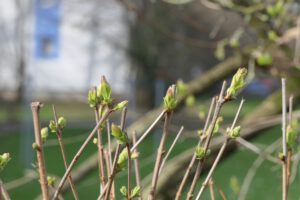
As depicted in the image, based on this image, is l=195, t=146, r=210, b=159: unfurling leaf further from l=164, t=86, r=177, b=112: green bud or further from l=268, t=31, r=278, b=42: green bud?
l=268, t=31, r=278, b=42: green bud

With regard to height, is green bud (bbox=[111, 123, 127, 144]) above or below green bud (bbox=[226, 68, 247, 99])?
below

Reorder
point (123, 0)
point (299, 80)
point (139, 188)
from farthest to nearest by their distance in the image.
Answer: point (299, 80), point (123, 0), point (139, 188)

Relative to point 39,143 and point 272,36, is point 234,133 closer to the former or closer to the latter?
point 39,143

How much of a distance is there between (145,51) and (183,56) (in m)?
1.10

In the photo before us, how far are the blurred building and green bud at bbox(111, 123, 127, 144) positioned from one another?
715 inches

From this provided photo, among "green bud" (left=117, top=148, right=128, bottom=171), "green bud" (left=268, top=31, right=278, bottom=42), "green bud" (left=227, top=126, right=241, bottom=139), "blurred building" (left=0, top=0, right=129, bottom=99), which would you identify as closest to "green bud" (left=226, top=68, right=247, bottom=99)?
"green bud" (left=227, top=126, right=241, bottom=139)

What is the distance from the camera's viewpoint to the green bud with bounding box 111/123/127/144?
86 cm

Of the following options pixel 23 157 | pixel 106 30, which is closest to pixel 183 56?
pixel 106 30

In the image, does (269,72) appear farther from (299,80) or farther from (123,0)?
(123,0)

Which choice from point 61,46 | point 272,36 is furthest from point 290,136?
point 61,46

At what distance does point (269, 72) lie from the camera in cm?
309

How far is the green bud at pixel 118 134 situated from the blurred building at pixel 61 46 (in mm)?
18166

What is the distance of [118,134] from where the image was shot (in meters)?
0.87

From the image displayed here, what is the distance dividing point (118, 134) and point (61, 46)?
21.6 meters
